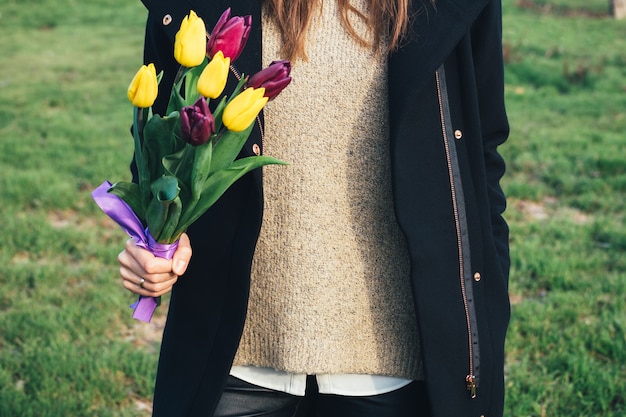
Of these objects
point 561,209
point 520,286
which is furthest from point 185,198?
point 561,209

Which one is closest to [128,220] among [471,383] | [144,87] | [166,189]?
[166,189]

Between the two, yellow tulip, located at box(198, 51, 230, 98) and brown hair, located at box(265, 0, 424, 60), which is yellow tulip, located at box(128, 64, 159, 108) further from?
brown hair, located at box(265, 0, 424, 60)

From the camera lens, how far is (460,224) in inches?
68.2

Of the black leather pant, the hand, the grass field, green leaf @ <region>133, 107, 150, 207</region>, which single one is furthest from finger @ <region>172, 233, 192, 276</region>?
the grass field

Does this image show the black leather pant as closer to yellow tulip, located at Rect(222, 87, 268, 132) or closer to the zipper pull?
the zipper pull

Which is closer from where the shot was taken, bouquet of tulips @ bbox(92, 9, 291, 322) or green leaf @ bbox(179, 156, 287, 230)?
bouquet of tulips @ bbox(92, 9, 291, 322)

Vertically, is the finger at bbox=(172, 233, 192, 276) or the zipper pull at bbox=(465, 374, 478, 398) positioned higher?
the finger at bbox=(172, 233, 192, 276)

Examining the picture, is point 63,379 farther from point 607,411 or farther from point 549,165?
point 549,165

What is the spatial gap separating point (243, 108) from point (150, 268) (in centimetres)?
40

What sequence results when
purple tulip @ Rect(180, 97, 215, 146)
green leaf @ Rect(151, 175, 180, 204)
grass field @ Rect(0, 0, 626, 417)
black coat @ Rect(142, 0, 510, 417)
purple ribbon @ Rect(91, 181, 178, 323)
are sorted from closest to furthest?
1. purple tulip @ Rect(180, 97, 215, 146)
2. green leaf @ Rect(151, 175, 180, 204)
3. purple ribbon @ Rect(91, 181, 178, 323)
4. black coat @ Rect(142, 0, 510, 417)
5. grass field @ Rect(0, 0, 626, 417)

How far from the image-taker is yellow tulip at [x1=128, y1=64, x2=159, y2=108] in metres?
1.28

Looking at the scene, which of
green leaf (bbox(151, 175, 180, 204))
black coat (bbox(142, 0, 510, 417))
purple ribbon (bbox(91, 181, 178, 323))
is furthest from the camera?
black coat (bbox(142, 0, 510, 417))

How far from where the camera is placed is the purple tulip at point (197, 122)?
4.04 ft

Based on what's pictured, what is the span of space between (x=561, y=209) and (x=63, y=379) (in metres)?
3.68
